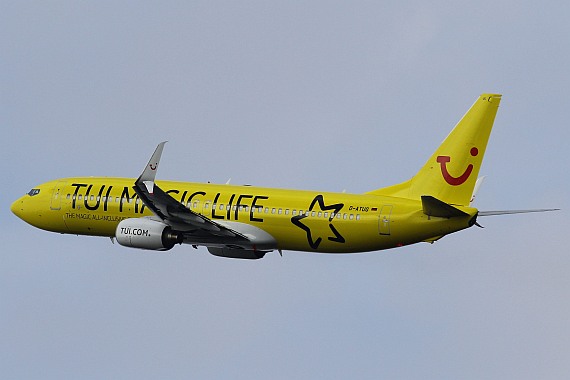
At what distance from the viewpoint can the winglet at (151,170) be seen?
79375 millimetres

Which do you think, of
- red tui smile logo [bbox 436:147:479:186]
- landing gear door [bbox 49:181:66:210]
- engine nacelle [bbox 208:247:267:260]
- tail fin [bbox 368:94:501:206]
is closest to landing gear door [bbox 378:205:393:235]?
tail fin [bbox 368:94:501:206]

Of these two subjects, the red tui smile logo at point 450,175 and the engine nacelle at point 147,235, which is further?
the engine nacelle at point 147,235

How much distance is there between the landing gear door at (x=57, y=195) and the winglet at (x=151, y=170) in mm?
13119

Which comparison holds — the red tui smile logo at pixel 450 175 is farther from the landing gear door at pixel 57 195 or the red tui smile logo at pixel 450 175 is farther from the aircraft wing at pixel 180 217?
the landing gear door at pixel 57 195

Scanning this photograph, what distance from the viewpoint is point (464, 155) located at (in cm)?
8231

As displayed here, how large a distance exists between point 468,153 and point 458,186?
1.94 meters

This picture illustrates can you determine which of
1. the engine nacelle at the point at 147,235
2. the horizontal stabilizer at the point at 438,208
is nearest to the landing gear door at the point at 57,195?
the engine nacelle at the point at 147,235

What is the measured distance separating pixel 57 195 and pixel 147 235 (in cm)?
969

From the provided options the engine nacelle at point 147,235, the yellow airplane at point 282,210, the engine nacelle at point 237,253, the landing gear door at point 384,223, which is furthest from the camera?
the engine nacelle at point 237,253

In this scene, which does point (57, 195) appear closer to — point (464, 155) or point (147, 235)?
point (147, 235)

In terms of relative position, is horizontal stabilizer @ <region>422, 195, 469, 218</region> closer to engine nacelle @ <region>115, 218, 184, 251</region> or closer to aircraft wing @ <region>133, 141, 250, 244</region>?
aircraft wing @ <region>133, 141, 250, 244</region>

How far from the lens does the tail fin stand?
82062 mm

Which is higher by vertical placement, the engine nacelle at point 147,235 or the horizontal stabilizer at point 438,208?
the horizontal stabilizer at point 438,208

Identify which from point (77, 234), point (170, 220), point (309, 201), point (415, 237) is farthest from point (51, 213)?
point (415, 237)
